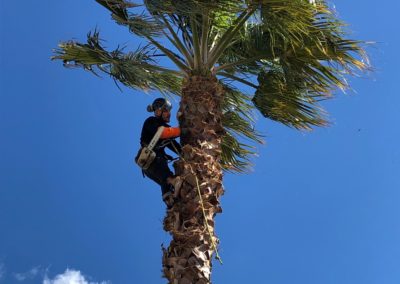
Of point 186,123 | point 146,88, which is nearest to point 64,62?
point 146,88

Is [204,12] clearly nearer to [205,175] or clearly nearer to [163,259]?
[205,175]

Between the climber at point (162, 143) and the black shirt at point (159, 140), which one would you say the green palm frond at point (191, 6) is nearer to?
the climber at point (162, 143)

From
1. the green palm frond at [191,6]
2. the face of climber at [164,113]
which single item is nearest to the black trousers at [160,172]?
the face of climber at [164,113]

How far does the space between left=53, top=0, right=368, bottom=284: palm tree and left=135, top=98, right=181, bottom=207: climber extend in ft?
0.59

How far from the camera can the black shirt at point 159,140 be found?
6758mm

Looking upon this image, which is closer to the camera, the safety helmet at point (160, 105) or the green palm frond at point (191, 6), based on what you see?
the green palm frond at point (191, 6)

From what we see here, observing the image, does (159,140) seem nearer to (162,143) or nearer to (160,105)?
(162,143)

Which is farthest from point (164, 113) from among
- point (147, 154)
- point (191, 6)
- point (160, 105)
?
point (191, 6)

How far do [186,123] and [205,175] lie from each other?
0.75 m

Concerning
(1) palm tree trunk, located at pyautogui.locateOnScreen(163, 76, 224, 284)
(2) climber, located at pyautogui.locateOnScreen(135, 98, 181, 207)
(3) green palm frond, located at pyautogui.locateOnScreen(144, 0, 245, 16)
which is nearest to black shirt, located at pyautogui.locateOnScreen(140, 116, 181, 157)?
(2) climber, located at pyautogui.locateOnScreen(135, 98, 181, 207)

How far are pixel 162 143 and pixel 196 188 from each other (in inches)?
36.1

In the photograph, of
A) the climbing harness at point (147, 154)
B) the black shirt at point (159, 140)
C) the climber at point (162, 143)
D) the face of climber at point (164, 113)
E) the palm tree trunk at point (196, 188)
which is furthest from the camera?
the face of climber at point (164, 113)

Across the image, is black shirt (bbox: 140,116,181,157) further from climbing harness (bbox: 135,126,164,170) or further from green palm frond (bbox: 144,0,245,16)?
green palm frond (bbox: 144,0,245,16)

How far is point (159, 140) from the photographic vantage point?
672 centimetres
